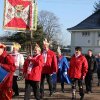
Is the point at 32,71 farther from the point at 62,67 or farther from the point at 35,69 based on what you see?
the point at 62,67

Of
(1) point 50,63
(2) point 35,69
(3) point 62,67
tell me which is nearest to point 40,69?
(2) point 35,69

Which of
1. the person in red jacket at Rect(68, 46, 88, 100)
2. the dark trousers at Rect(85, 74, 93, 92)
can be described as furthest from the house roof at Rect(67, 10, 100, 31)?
the person in red jacket at Rect(68, 46, 88, 100)

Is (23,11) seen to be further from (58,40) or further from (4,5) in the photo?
(58,40)

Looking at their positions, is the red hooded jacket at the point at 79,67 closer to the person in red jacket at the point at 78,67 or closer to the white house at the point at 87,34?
the person in red jacket at the point at 78,67

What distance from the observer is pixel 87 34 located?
78.3m

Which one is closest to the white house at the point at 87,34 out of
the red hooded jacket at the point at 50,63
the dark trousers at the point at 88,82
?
the dark trousers at the point at 88,82

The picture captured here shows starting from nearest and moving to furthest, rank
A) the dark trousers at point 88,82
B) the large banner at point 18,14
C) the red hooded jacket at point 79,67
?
the red hooded jacket at point 79,67 → the large banner at point 18,14 → the dark trousers at point 88,82

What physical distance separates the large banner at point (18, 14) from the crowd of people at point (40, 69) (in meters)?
1.27

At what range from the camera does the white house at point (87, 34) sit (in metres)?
76.6

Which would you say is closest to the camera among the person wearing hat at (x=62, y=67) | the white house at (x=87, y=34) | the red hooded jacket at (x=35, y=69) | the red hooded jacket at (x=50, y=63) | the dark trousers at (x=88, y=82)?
the red hooded jacket at (x=35, y=69)

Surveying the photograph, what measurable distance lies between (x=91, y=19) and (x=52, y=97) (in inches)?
2574

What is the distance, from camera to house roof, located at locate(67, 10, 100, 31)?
3061 inches

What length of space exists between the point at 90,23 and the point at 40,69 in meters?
66.7

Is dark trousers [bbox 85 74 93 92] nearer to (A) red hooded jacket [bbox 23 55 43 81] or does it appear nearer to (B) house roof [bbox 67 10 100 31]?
(A) red hooded jacket [bbox 23 55 43 81]
